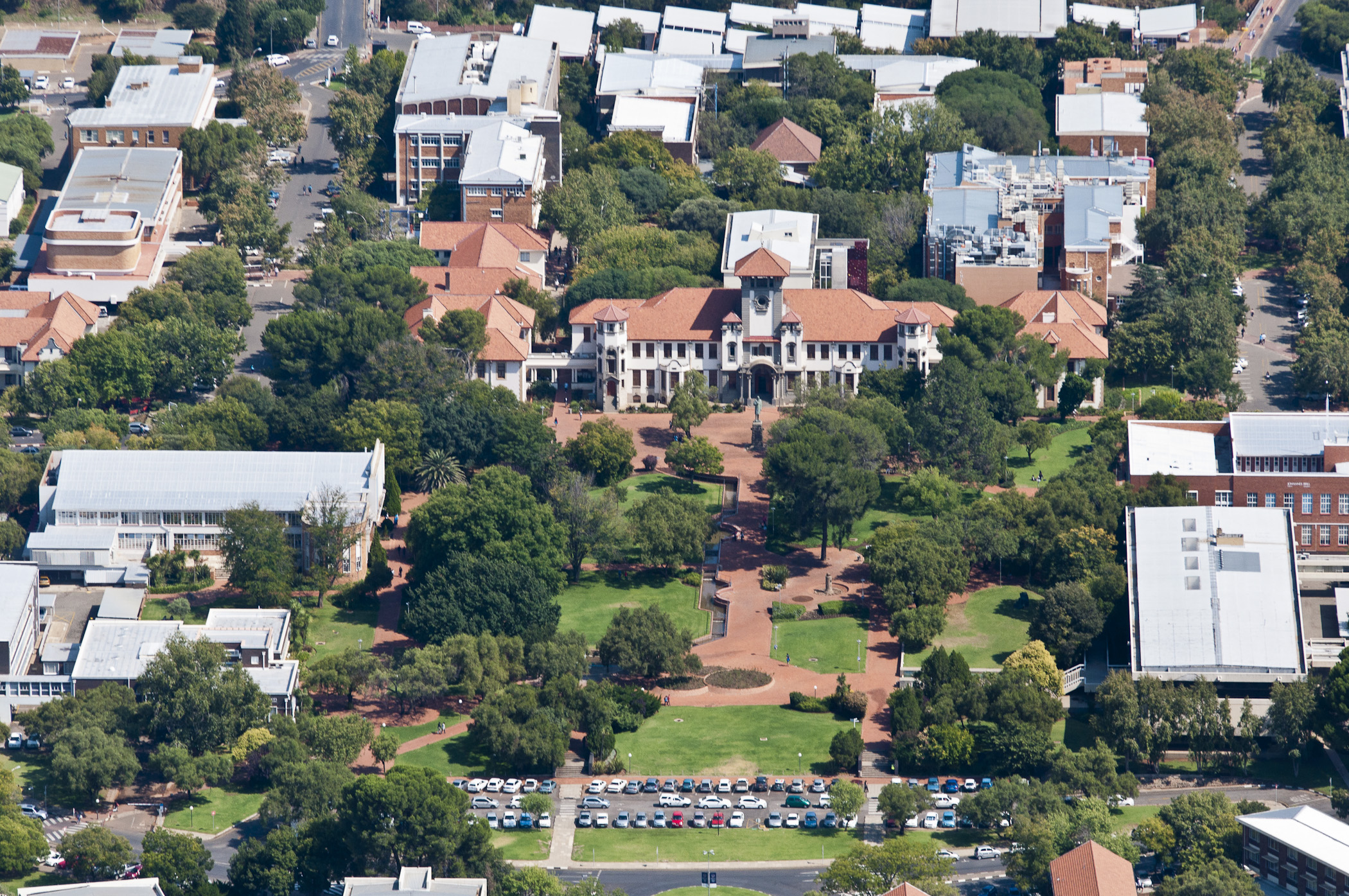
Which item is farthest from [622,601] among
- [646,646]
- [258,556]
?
[258,556]

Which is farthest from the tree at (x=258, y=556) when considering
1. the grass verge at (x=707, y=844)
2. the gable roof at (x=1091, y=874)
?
the gable roof at (x=1091, y=874)

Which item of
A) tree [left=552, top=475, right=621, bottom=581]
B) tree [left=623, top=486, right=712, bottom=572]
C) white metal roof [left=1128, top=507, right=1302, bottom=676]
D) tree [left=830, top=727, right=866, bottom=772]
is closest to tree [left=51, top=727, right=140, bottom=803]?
tree [left=552, top=475, right=621, bottom=581]

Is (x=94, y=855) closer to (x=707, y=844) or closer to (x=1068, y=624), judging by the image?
(x=707, y=844)

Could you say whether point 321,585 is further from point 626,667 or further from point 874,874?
point 874,874

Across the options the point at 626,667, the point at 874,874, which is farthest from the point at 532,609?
the point at 874,874

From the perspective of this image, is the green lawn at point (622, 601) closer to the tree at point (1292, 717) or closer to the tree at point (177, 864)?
the tree at point (177, 864)

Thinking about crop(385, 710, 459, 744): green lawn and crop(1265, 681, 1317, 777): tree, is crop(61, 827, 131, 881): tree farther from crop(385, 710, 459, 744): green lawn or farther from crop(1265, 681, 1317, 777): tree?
crop(1265, 681, 1317, 777): tree
